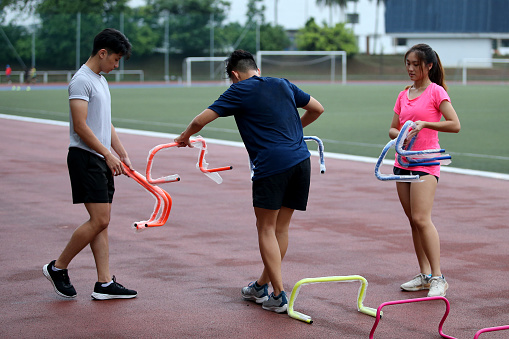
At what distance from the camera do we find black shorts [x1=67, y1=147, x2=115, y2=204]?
5.69 meters

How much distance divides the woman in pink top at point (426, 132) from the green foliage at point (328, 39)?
67.2 meters

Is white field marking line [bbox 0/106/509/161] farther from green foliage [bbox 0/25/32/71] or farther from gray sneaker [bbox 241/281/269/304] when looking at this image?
green foliage [bbox 0/25/32/71]

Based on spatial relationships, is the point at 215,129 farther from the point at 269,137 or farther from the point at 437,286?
the point at 269,137

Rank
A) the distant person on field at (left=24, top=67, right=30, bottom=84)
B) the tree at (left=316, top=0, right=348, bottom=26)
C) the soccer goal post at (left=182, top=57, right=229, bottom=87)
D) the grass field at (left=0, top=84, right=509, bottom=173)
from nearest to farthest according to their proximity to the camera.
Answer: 1. the grass field at (left=0, top=84, right=509, bottom=173)
2. the distant person on field at (left=24, top=67, right=30, bottom=84)
3. the soccer goal post at (left=182, top=57, right=229, bottom=87)
4. the tree at (left=316, top=0, right=348, bottom=26)

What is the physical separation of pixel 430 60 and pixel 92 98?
2.57 metres

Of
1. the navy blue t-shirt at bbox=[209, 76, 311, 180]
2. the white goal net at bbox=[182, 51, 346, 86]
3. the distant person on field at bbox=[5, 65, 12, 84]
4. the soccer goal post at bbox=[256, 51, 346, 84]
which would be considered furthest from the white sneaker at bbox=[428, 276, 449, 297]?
the soccer goal post at bbox=[256, 51, 346, 84]

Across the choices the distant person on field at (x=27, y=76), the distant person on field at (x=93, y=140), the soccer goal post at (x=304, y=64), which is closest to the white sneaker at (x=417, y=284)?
the distant person on field at (x=93, y=140)

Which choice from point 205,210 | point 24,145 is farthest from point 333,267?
point 24,145

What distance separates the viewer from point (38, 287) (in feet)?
20.6

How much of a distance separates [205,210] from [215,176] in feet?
12.8

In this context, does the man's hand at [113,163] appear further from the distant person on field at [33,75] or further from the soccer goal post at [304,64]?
the soccer goal post at [304,64]

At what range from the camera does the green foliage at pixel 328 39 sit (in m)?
73.5

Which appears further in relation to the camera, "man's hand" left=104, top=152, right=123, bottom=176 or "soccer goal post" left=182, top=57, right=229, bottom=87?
"soccer goal post" left=182, top=57, right=229, bottom=87

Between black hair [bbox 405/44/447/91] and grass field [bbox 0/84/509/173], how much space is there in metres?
7.61
